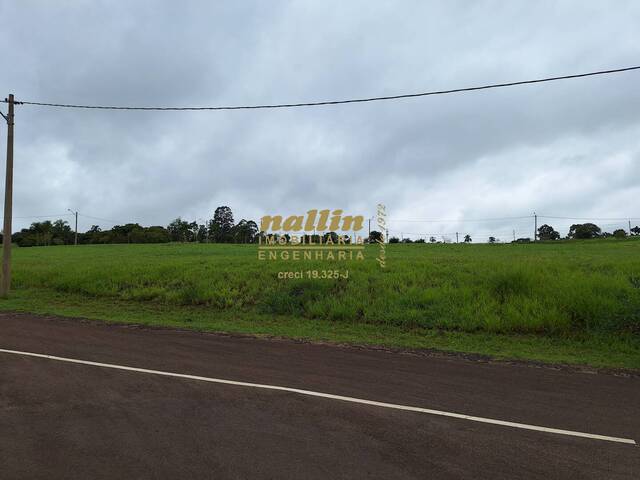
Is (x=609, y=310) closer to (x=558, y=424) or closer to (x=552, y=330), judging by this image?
(x=552, y=330)

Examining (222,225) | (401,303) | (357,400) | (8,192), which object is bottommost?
(357,400)

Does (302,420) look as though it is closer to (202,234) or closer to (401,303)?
(401,303)

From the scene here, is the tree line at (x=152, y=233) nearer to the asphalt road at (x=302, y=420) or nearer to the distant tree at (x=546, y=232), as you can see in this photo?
the distant tree at (x=546, y=232)

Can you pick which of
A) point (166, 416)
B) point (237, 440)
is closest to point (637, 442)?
point (237, 440)

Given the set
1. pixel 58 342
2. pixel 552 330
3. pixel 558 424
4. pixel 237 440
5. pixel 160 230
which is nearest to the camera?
pixel 237 440

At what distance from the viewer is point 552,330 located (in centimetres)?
1131

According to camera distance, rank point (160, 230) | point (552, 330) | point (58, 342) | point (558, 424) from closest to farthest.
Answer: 1. point (558, 424)
2. point (58, 342)
3. point (552, 330)
4. point (160, 230)

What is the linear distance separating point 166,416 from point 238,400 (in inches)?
38.8

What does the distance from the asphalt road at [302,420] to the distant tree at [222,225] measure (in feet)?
361

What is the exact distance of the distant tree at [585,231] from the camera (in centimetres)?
8412

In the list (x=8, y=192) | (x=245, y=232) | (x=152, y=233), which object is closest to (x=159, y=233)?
(x=152, y=233)

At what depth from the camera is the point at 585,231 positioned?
85688 mm

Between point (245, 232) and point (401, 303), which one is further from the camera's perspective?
point (245, 232)

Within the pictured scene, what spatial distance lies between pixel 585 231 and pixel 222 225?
9200cm
